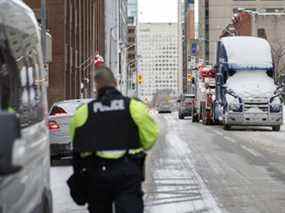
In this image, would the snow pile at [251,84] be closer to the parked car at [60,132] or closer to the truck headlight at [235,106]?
the truck headlight at [235,106]

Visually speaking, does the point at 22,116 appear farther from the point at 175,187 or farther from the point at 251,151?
the point at 251,151

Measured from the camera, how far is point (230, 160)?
19844 mm

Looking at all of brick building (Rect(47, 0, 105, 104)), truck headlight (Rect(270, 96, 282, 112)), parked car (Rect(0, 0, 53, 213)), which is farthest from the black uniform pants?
brick building (Rect(47, 0, 105, 104))

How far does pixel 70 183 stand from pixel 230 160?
14.0m

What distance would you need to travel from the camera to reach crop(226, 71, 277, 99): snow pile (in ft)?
118

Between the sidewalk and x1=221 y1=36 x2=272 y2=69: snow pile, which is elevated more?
x1=221 y1=36 x2=272 y2=69: snow pile

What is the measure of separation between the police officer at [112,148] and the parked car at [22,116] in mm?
464

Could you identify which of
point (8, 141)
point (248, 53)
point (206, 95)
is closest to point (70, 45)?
point (206, 95)

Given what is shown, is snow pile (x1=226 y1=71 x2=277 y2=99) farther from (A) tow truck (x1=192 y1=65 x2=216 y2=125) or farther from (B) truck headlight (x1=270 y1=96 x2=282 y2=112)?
(A) tow truck (x1=192 y1=65 x2=216 y2=125)

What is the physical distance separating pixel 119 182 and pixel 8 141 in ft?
6.55

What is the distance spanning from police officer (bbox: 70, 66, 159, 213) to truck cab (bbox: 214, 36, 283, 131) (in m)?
30.1

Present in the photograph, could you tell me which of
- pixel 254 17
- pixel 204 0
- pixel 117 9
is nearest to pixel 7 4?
pixel 254 17

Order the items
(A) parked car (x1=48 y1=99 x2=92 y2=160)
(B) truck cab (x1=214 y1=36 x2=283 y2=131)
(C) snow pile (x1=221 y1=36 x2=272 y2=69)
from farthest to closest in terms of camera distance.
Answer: (C) snow pile (x1=221 y1=36 x2=272 y2=69) → (B) truck cab (x1=214 y1=36 x2=283 y2=131) → (A) parked car (x1=48 y1=99 x2=92 y2=160)

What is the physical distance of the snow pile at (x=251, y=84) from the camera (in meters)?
36.0
